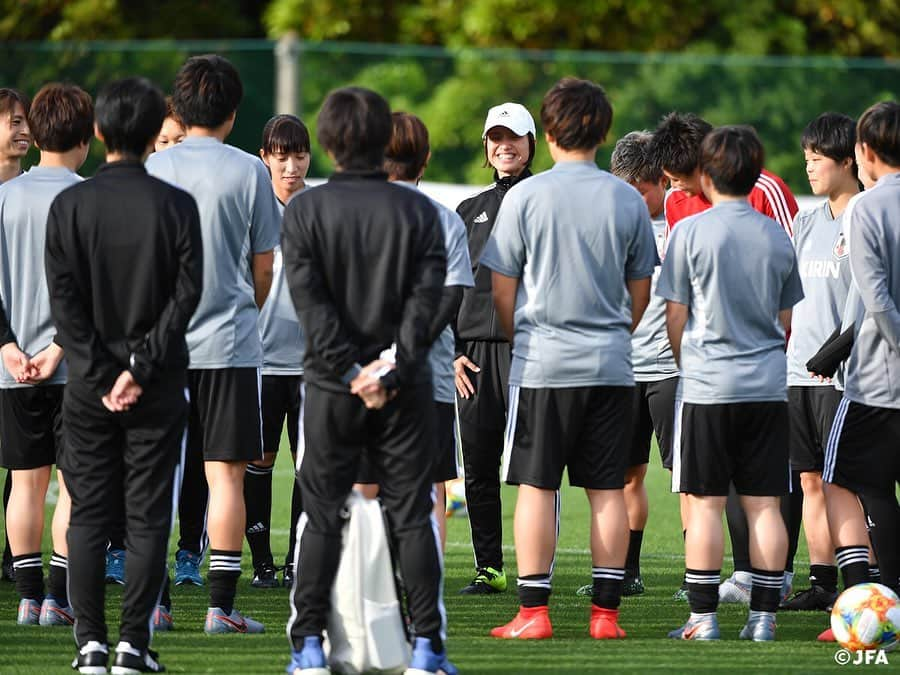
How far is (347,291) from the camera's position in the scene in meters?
5.45

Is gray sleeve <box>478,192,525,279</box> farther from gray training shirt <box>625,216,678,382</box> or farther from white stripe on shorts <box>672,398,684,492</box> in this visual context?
gray training shirt <box>625,216,678,382</box>

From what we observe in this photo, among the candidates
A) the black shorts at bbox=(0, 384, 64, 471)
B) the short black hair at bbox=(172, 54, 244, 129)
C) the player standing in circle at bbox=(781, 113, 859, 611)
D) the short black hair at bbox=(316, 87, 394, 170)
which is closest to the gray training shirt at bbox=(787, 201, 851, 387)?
the player standing in circle at bbox=(781, 113, 859, 611)

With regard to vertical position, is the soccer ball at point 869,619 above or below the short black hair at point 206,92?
below

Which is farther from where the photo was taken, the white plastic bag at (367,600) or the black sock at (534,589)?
the black sock at (534,589)

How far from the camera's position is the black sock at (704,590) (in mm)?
6410

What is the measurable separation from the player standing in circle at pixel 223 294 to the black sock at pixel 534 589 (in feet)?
3.55

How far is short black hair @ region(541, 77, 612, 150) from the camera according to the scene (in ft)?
20.9

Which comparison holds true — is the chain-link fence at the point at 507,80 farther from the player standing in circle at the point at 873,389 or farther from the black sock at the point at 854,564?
the black sock at the point at 854,564

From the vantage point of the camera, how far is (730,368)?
634cm

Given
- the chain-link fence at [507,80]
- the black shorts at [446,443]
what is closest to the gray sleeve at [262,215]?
the black shorts at [446,443]

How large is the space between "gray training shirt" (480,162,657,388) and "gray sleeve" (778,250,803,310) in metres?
0.61

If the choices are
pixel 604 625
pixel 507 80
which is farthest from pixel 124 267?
pixel 507 80

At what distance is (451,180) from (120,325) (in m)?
13.1

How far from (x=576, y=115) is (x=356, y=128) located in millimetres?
1223
